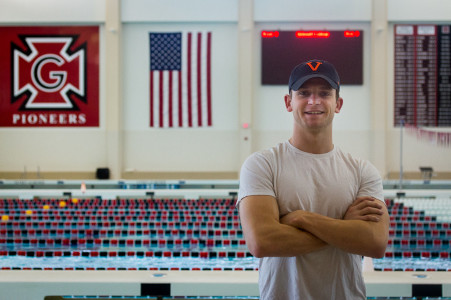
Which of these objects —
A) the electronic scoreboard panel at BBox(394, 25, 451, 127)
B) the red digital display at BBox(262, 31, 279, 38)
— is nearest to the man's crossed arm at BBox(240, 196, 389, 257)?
the red digital display at BBox(262, 31, 279, 38)

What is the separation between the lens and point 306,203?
176 cm

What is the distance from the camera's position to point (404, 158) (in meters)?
14.7

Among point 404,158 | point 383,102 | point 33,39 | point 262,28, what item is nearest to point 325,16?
point 262,28

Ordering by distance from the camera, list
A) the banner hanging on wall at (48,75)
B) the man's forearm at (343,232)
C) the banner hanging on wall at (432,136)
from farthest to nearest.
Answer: the banner hanging on wall at (48,75), the banner hanging on wall at (432,136), the man's forearm at (343,232)

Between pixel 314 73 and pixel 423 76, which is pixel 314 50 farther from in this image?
pixel 314 73

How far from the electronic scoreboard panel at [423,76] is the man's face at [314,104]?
13536mm

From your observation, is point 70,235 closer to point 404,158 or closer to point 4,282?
point 4,282

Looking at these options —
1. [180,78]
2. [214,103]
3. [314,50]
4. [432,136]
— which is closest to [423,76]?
[432,136]

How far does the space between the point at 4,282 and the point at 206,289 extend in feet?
3.01

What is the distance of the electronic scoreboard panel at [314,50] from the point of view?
562 inches

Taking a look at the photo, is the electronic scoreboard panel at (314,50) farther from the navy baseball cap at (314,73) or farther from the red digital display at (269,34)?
the navy baseball cap at (314,73)

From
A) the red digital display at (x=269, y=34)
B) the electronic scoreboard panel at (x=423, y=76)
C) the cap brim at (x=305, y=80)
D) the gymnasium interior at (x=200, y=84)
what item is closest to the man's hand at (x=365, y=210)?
the cap brim at (x=305, y=80)

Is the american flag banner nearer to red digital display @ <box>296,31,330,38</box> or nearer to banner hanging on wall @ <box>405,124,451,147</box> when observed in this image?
red digital display @ <box>296,31,330,38</box>

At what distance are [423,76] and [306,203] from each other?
13.8 m
